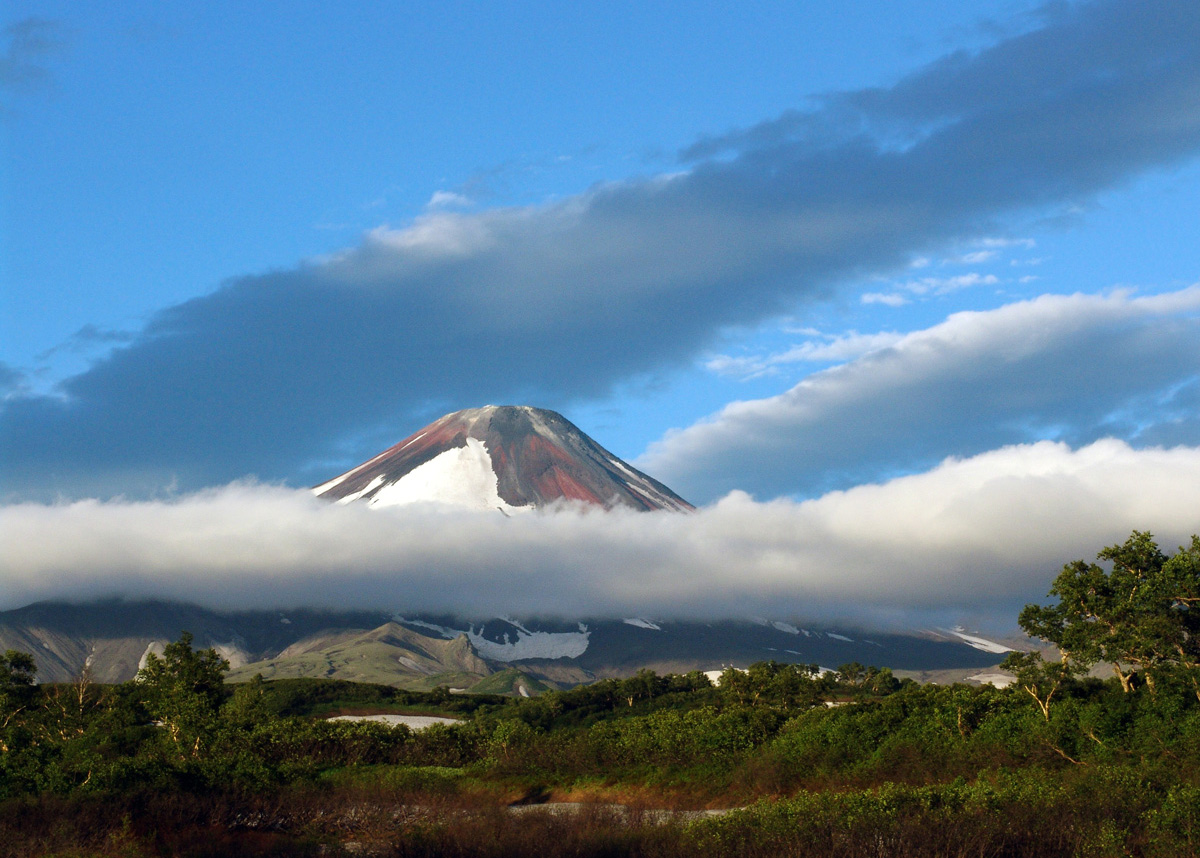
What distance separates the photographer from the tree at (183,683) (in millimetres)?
67250

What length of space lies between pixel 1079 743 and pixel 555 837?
29114mm

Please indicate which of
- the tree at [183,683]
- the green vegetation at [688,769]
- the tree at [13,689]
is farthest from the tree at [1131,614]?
the tree at [13,689]

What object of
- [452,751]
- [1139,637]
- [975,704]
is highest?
[1139,637]

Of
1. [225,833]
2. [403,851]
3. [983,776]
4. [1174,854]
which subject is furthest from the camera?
[983,776]

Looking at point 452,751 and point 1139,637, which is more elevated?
point 1139,637

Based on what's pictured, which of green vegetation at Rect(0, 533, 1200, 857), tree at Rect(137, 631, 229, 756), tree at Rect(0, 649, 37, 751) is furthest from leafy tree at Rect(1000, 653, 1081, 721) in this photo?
tree at Rect(0, 649, 37, 751)

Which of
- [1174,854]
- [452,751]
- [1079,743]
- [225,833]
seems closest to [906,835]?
[1174,854]

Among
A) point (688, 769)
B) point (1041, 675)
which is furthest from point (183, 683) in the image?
point (1041, 675)

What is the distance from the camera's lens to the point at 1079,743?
49.8 metres

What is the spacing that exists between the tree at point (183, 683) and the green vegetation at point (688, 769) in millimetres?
231

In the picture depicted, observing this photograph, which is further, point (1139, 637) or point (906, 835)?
point (1139, 637)

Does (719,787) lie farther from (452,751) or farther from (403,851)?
(403,851)

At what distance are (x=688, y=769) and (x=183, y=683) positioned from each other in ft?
120

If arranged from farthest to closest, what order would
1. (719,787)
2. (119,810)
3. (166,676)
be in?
(166,676)
(719,787)
(119,810)
